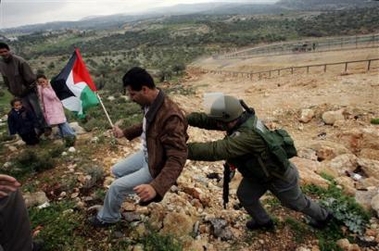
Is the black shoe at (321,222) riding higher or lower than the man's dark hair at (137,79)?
lower

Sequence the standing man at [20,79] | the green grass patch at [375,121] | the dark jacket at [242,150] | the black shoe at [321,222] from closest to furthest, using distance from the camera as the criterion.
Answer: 1. the dark jacket at [242,150]
2. the black shoe at [321,222]
3. the standing man at [20,79]
4. the green grass patch at [375,121]

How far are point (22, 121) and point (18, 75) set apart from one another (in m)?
0.90

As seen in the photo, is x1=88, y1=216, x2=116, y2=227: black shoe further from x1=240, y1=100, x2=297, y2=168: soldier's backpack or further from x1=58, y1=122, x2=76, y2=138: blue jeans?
x1=58, y1=122, x2=76, y2=138: blue jeans

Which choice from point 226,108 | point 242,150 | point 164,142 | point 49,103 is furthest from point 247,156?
point 49,103

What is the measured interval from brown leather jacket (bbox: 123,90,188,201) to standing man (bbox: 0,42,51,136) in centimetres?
427

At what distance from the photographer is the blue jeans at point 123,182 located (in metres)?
3.52

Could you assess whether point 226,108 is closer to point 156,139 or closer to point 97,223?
point 156,139

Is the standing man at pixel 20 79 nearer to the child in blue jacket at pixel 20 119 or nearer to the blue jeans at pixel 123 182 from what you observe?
the child in blue jacket at pixel 20 119

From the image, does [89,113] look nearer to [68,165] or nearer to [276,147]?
[68,165]

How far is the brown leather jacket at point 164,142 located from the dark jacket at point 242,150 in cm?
19

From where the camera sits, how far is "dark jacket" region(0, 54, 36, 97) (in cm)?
663

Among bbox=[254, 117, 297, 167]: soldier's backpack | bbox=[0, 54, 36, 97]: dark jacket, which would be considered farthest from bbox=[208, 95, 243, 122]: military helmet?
bbox=[0, 54, 36, 97]: dark jacket

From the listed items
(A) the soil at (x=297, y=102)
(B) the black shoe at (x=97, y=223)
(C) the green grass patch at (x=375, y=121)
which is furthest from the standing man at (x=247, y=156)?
(C) the green grass patch at (x=375, y=121)

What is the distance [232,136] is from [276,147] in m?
0.45
